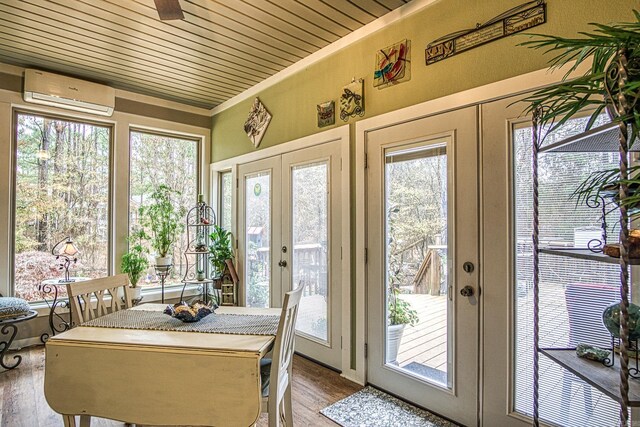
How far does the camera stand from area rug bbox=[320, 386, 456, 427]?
2113 mm

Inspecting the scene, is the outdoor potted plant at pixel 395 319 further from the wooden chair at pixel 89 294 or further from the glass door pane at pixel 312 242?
the wooden chair at pixel 89 294

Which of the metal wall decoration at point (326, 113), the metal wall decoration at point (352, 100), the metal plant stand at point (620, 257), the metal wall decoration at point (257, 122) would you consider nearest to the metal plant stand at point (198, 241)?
the metal wall decoration at point (257, 122)

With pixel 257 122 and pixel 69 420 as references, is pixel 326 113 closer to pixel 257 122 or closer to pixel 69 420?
pixel 257 122

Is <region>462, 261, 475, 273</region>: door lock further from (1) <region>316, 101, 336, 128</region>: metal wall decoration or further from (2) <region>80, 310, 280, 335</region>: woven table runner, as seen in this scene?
(1) <region>316, 101, 336, 128</region>: metal wall decoration

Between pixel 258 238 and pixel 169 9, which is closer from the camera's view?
pixel 169 9

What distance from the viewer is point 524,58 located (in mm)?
1832

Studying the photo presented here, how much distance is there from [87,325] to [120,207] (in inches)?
98.2

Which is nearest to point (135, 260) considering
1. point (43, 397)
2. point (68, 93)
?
point (43, 397)

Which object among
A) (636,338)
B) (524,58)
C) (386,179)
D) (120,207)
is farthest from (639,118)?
(120,207)

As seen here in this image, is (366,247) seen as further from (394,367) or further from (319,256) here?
(394,367)

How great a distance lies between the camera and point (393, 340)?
8.13 ft

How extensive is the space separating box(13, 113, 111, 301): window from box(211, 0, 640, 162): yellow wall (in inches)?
79.6

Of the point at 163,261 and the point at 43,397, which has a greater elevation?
the point at 163,261

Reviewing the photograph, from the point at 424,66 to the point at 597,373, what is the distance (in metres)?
1.86
